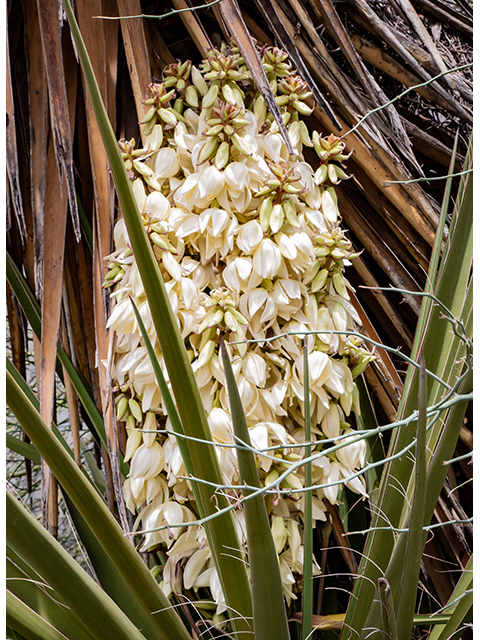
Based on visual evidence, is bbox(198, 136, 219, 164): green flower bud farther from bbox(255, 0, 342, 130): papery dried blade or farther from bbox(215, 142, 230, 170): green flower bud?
bbox(255, 0, 342, 130): papery dried blade

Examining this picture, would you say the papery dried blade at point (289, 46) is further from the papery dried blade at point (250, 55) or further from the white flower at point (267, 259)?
the white flower at point (267, 259)

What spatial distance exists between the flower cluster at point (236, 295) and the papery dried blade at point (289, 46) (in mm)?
17

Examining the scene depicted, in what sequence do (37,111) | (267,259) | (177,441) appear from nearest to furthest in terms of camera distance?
(177,441)
(267,259)
(37,111)

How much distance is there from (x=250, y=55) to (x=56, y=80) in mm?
261

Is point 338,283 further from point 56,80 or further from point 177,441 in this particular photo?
point 56,80

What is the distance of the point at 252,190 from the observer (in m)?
0.67

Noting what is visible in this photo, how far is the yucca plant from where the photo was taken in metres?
0.40

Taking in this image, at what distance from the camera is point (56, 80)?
2.14 feet

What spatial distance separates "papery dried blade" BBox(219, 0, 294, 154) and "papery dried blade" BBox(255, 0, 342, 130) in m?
0.08

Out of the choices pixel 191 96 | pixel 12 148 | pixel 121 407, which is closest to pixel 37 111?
pixel 12 148

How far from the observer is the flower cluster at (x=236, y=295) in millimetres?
627

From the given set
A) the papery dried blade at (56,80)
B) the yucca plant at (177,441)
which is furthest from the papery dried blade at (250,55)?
the papery dried blade at (56,80)

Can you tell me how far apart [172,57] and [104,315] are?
43cm

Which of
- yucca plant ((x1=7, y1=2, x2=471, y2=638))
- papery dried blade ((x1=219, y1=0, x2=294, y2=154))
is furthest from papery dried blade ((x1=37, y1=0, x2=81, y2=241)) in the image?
papery dried blade ((x1=219, y1=0, x2=294, y2=154))
